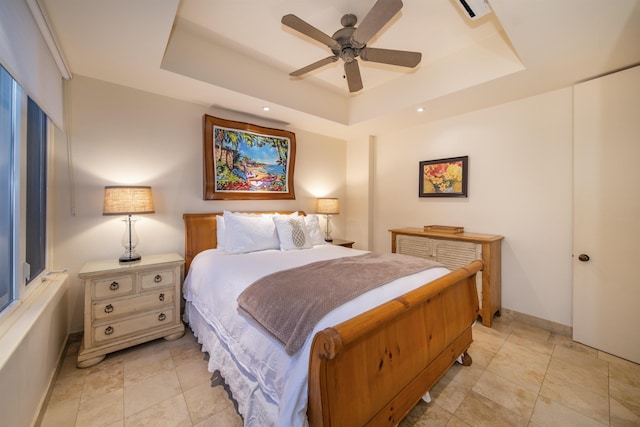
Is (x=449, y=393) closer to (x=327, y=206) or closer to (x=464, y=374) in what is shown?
(x=464, y=374)

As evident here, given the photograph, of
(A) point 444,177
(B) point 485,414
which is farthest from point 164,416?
(A) point 444,177

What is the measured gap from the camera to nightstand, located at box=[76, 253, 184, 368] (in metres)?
2.01

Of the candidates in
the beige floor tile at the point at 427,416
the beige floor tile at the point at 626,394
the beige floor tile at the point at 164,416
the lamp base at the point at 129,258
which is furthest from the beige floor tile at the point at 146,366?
the beige floor tile at the point at 626,394

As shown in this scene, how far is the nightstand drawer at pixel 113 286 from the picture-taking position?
6.69ft

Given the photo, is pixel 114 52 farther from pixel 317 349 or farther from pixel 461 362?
pixel 461 362

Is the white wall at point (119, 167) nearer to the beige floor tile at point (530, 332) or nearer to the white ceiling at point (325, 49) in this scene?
the white ceiling at point (325, 49)

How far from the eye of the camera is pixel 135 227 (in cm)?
258

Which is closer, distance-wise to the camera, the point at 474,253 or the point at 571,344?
the point at 571,344

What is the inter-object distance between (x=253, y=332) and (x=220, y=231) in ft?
5.43

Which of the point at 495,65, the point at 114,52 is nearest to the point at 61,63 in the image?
the point at 114,52

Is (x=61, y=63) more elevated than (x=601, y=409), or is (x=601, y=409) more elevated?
(x=61, y=63)

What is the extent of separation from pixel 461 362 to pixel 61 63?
155 inches

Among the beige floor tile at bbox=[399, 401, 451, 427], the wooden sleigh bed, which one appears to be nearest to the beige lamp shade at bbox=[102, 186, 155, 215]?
the wooden sleigh bed

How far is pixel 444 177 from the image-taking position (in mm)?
3391
